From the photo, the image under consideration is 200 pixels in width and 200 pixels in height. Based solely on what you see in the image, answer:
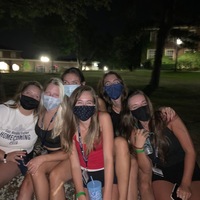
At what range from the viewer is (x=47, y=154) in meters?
3.56

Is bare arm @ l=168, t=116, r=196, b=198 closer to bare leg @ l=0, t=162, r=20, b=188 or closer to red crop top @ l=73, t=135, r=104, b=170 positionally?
red crop top @ l=73, t=135, r=104, b=170

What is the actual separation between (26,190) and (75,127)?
1058 mm

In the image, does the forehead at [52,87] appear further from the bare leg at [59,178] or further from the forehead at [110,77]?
the bare leg at [59,178]

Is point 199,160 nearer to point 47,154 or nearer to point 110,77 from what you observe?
point 110,77

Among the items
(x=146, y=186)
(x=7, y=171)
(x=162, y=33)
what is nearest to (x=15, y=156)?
(x=7, y=171)

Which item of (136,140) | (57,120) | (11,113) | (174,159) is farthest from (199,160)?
(11,113)

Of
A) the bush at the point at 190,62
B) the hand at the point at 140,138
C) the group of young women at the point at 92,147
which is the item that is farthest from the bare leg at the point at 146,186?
the bush at the point at 190,62

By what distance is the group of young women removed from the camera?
337 cm

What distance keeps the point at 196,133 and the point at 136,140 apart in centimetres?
376

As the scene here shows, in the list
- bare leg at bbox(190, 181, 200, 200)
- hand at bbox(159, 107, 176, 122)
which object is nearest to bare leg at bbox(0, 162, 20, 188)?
hand at bbox(159, 107, 176, 122)

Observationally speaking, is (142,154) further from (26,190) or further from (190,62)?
(190,62)

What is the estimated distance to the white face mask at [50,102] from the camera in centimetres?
377

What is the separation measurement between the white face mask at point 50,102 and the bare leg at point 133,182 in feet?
4.36

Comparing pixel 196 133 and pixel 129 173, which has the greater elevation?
pixel 129 173
